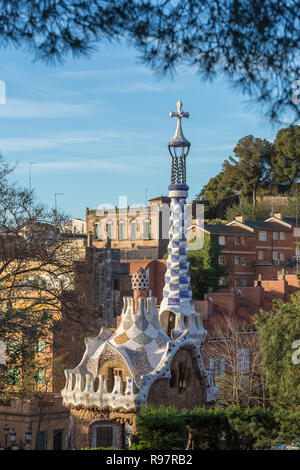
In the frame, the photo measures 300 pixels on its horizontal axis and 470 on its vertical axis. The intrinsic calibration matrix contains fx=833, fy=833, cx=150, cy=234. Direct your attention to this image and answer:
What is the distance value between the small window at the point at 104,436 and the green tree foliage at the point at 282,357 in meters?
6.55

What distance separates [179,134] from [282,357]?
8262 millimetres

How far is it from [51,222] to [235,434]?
822 cm

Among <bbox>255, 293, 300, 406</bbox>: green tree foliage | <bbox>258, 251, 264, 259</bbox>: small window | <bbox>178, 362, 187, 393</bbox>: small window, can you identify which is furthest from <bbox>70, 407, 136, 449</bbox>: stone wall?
<bbox>258, 251, 264, 259</bbox>: small window

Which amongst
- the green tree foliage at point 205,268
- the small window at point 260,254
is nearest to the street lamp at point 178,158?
the green tree foliage at point 205,268

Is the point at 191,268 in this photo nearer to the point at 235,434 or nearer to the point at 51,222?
the point at 51,222

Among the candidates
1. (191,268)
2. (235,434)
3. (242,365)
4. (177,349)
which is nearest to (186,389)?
(177,349)

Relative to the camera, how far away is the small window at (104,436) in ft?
69.4

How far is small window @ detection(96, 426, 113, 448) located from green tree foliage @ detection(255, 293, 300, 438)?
258 inches

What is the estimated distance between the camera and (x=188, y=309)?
23.6 m

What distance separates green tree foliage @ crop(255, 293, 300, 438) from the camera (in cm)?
2558

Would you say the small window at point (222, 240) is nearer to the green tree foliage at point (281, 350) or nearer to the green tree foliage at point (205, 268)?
the green tree foliage at point (205, 268)

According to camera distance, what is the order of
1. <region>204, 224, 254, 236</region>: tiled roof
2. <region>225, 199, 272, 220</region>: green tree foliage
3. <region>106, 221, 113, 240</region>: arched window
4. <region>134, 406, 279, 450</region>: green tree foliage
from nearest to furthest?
<region>134, 406, 279, 450</region>: green tree foliage < <region>204, 224, 254, 236</region>: tiled roof < <region>225, 199, 272, 220</region>: green tree foliage < <region>106, 221, 113, 240</region>: arched window

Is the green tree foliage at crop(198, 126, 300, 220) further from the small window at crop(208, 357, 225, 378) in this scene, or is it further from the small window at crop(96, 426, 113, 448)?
the small window at crop(96, 426, 113, 448)

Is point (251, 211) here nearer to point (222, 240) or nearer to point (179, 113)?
point (222, 240)
